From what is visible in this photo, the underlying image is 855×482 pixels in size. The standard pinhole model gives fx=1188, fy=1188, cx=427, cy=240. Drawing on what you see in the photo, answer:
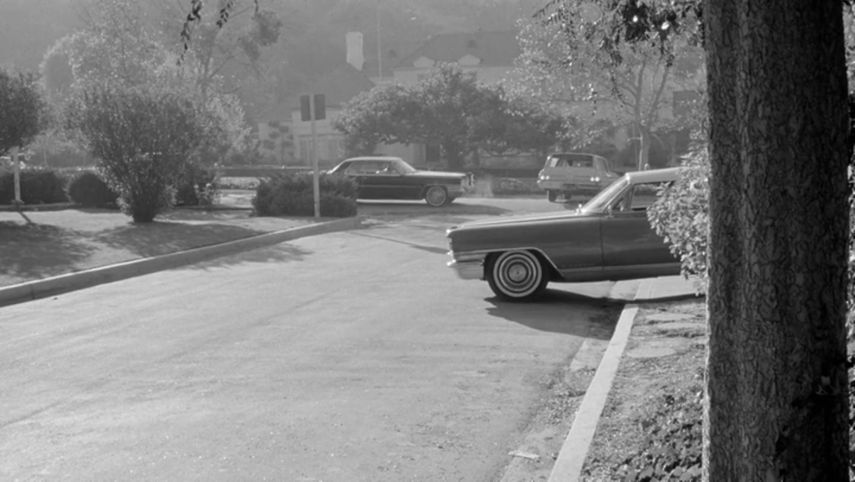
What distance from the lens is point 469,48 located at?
277 feet

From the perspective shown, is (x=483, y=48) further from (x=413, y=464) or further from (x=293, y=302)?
(x=413, y=464)

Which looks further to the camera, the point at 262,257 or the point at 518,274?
the point at 262,257

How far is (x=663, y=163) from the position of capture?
56344 mm

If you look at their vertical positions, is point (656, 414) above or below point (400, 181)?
below

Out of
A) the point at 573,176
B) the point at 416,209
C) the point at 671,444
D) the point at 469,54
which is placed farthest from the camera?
the point at 469,54

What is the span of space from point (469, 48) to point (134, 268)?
69539mm

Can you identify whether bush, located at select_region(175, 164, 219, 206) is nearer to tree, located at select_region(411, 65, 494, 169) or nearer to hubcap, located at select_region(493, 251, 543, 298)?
hubcap, located at select_region(493, 251, 543, 298)

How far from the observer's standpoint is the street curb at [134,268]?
46.1ft

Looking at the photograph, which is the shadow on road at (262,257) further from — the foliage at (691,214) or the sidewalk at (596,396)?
the foliage at (691,214)

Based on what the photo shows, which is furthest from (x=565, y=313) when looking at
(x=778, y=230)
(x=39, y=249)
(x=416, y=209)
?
(x=416, y=209)

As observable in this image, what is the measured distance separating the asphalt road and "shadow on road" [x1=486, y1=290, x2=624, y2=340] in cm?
4

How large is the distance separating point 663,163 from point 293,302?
45.1 metres

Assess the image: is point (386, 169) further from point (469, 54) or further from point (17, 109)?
point (469, 54)

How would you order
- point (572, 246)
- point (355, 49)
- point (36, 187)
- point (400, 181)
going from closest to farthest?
point (572, 246)
point (36, 187)
point (400, 181)
point (355, 49)
